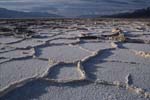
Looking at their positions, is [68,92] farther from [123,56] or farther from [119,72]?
Answer: [123,56]

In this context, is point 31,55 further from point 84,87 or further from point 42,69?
point 84,87

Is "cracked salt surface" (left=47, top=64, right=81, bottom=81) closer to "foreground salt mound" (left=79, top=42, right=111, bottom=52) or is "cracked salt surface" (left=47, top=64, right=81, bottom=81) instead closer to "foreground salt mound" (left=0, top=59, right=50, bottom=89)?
"foreground salt mound" (left=0, top=59, right=50, bottom=89)

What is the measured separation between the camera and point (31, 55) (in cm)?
262

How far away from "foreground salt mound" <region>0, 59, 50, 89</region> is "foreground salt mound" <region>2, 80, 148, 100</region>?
6.2 inches

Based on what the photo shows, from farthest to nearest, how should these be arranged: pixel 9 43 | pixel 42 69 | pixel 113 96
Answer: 1. pixel 9 43
2. pixel 42 69
3. pixel 113 96

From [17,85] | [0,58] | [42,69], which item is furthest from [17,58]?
[17,85]

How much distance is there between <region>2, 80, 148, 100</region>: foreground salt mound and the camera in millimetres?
1616

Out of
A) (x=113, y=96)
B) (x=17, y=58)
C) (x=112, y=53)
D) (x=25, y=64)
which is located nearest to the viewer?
(x=113, y=96)

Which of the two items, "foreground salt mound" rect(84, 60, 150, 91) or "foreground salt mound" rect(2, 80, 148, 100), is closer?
"foreground salt mound" rect(2, 80, 148, 100)

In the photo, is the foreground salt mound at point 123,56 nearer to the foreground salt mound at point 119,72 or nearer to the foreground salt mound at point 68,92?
the foreground salt mound at point 119,72

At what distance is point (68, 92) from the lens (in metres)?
1.69

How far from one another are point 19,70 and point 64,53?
0.71 m

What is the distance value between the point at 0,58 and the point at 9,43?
0.95m

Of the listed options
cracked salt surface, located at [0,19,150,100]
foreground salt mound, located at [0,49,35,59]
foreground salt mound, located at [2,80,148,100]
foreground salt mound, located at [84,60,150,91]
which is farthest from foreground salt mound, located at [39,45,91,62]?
foreground salt mound, located at [2,80,148,100]
